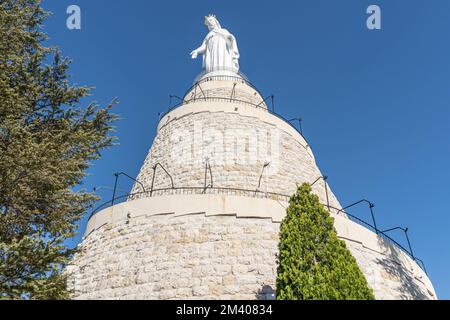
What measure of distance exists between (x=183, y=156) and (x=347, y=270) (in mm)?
10950

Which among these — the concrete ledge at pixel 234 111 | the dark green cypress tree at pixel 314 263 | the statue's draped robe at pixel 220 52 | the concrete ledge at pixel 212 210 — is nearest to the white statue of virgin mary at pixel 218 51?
the statue's draped robe at pixel 220 52

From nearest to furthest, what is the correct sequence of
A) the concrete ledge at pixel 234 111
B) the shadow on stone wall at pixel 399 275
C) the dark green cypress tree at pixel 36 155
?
the dark green cypress tree at pixel 36 155
the shadow on stone wall at pixel 399 275
the concrete ledge at pixel 234 111

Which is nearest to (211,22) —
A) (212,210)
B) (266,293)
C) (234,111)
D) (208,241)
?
(234,111)

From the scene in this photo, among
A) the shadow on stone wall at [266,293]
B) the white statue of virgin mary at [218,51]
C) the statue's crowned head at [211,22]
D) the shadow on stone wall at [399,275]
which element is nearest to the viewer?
the shadow on stone wall at [266,293]

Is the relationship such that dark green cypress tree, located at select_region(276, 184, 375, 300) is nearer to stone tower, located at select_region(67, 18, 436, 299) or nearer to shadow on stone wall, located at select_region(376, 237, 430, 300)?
stone tower, located at select_region(67, 18, 436, 299)

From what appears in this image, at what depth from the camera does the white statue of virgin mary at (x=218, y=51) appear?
27.2 m

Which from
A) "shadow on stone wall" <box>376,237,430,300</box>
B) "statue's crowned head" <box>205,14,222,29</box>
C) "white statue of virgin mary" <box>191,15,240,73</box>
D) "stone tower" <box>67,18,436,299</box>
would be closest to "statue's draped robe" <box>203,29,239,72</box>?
"white statue of virgin mary" <box>191,15,240,73</box>

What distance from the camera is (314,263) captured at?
23.7 feet

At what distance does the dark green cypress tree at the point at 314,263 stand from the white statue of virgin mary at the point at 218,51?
20.6 meters

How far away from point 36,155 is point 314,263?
6452 millimetres

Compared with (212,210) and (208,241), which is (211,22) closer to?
(212,210)

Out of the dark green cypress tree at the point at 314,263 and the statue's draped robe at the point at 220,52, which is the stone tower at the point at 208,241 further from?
the statue's draped robe at the point at 220,52

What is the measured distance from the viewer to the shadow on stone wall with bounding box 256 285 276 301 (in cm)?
854

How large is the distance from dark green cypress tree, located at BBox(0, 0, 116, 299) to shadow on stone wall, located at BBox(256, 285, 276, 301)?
4.51m
